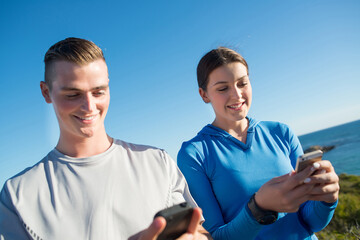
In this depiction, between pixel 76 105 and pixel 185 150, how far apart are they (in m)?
1.18

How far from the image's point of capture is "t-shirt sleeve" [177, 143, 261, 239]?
2154 mm

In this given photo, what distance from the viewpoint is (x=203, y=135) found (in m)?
2.88

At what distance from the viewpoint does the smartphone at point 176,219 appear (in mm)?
1272

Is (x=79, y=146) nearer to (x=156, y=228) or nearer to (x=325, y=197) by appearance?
(x=156, y=228)

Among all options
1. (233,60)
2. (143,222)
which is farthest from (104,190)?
(233,60)

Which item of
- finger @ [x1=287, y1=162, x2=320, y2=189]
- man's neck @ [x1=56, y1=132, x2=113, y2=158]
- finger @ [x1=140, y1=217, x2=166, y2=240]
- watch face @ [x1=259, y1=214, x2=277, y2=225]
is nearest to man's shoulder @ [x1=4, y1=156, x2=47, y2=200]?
man's neck @ [x1=56, y1=132, x2=113, y2=158]

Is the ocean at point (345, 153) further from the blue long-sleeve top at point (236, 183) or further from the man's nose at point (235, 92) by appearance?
the man's nose at point (235, 92)

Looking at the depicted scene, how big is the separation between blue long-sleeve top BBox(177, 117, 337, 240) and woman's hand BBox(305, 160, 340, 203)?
0.78 feet

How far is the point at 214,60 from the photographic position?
9.05ft

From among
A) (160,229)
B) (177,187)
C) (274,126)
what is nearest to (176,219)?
(160,229)

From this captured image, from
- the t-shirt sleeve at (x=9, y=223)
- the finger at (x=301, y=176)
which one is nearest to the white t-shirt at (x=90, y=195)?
the t-shirt sleeve at (x=9, y=223)

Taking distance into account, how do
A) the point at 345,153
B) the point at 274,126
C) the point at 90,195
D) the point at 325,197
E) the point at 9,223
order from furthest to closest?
1. the point at 345,153
2. the point at 274,126
3. the point at 325,197
4. the point at 90,195
5. the point at 9,223

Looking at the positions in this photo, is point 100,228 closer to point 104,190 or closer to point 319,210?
point 104,190

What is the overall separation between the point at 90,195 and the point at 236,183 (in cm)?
138
